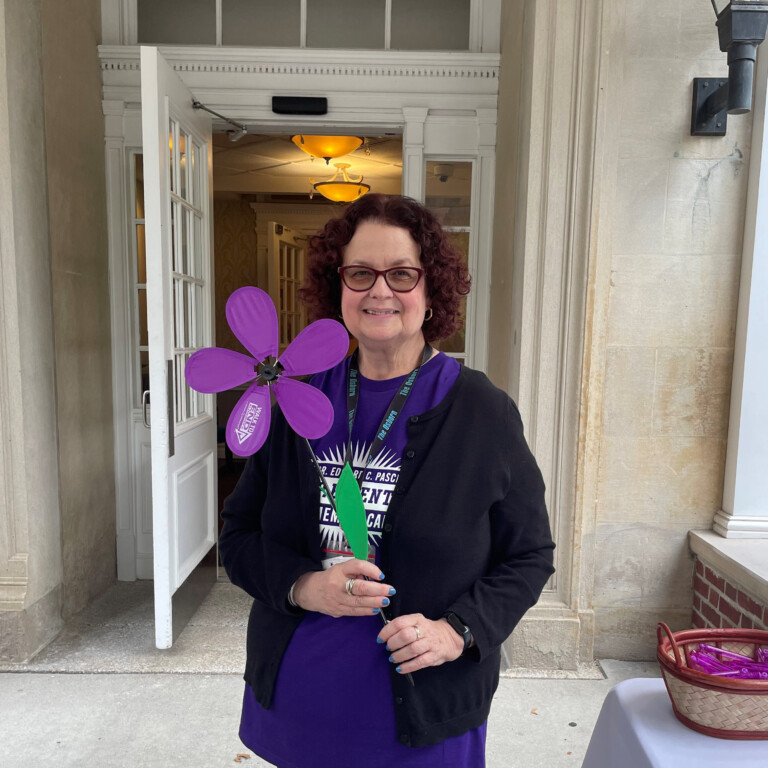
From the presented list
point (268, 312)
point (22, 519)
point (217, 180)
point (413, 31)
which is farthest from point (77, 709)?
point (217, 180)

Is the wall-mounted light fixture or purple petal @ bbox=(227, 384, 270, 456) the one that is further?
the wall-mounted light fixture

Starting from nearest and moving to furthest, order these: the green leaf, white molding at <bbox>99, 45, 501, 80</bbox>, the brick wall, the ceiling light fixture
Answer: the green leaf, the brick wall, white molding at <bbox>99, 45, 501, 80</bbox>, the ceiling light fixture

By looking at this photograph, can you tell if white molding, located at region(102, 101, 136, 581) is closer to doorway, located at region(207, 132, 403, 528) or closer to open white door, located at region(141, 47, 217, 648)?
open white door, located at region(141, 47, 217, 648)

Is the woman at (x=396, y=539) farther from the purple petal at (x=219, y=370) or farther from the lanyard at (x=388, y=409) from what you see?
the purple petal at (x=219, y=370)

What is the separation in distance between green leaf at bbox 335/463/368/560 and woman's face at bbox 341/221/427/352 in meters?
0.26

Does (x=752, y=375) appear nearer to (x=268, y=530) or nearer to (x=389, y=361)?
(x=389, y=361)

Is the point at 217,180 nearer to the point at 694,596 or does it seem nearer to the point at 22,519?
the point at 22,519

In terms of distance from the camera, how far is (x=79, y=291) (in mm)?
2947

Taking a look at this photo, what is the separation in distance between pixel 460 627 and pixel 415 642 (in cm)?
9

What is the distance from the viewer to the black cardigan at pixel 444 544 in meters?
0.99

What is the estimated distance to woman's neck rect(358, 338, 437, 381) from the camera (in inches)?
41.8

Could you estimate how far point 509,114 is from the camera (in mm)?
2738

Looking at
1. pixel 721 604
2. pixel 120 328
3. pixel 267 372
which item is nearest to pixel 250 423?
pixel 267 372

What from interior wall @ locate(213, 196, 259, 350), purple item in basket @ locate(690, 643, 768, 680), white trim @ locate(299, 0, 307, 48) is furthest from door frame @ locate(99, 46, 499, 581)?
interior wall @ locate(213, 196, 259, 350)
